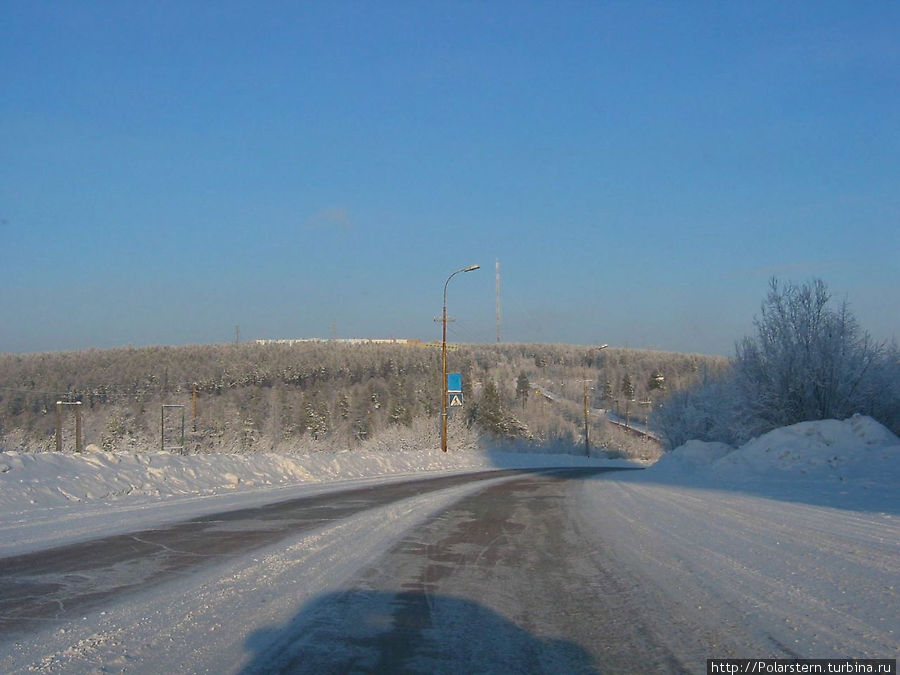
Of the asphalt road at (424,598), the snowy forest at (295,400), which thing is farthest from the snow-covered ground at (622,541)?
the snowy forest at (295,400)

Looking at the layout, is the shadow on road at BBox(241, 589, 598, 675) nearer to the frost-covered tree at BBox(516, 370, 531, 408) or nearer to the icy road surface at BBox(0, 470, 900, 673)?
the icy road surface at BBox(0, 470, 900, 673)

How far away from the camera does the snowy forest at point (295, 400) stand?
2790 inches

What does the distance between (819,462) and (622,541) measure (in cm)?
1418

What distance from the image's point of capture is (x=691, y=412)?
5306 centimetres

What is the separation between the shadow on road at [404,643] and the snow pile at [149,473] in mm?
10643

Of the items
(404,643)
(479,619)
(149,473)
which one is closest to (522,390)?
(149,473)

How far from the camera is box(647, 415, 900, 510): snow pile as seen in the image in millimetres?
18375

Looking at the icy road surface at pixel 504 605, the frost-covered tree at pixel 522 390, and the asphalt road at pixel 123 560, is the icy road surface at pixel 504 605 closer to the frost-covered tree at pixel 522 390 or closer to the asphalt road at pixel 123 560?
the asphalt road at pixel 123 560

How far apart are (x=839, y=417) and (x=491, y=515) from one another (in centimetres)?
2129

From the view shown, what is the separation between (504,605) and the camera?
7.01m

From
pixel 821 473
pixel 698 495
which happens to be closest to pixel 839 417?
pixel 821 473

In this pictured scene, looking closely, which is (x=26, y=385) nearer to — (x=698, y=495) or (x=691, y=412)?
(x=691, y=412)

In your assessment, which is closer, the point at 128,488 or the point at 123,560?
the point at 123,560

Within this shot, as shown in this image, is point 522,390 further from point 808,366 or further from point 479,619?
point 479,619
